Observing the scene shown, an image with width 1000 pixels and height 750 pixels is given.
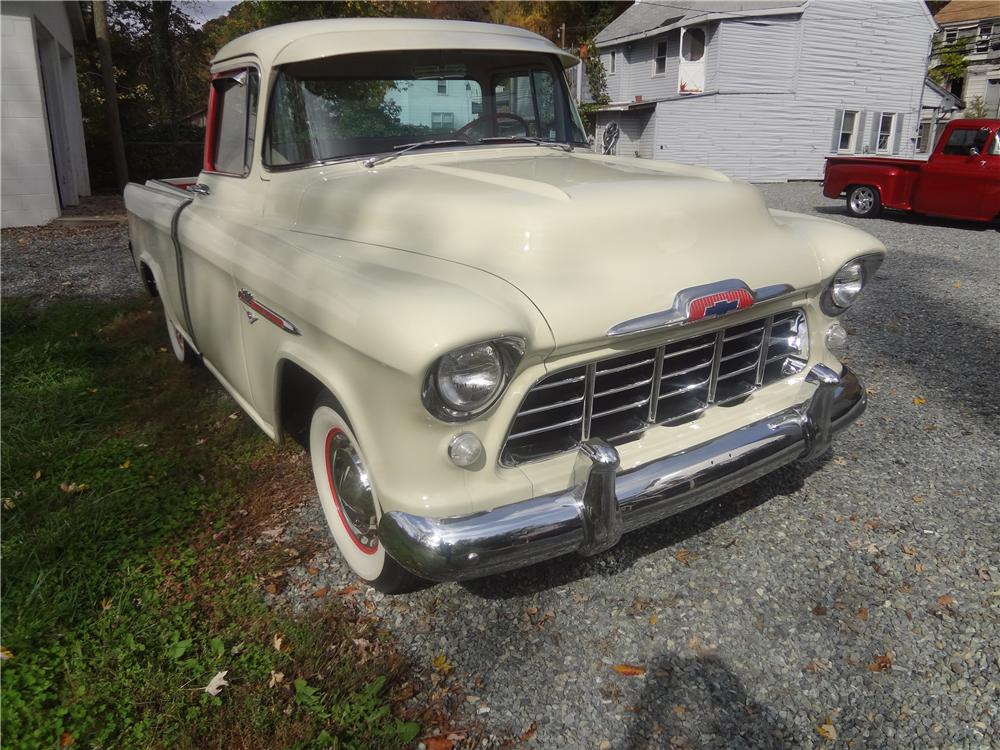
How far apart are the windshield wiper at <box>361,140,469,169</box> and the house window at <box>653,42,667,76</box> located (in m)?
21.6

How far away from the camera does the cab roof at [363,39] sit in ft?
9.70

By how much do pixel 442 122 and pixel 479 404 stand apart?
179 centimetres

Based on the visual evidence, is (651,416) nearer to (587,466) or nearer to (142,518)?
(587,466)

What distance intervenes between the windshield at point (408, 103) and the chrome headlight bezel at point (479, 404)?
1501 millimetres

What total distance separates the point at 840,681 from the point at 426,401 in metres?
1.48

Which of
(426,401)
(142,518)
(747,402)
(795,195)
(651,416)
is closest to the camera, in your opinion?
(426,401)

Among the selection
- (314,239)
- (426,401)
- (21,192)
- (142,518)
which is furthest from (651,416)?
(21,192)

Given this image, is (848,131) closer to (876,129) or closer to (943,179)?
(876,129)

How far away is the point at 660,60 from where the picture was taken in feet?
73.8

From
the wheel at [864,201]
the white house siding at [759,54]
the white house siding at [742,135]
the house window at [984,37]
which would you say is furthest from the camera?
the house window at [984,37]

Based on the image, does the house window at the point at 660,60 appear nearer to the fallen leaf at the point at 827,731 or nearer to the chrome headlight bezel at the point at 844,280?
the chrome headlight bezel at the point at 844,280

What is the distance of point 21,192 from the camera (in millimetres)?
10133

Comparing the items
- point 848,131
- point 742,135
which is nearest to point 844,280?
point 742,135

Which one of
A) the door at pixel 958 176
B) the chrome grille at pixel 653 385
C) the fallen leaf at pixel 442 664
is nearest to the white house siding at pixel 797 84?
the door at pixel 958 176
